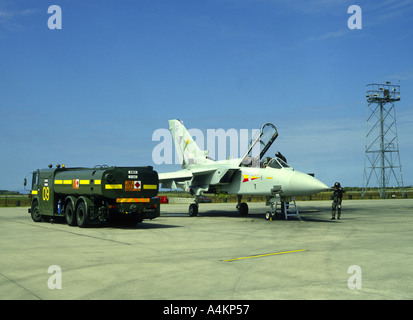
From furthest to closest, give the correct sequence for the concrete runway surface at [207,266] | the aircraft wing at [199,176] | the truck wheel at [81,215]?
the aircraft wing at [199,176]
the truck wheel at [81,215]
the concrete runway surface at [207,266]

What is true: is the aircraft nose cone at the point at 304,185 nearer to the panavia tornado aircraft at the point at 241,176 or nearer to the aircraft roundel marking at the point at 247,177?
the panavia tornado aircraft at the point at 241,176

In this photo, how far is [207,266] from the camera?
8.80 metres

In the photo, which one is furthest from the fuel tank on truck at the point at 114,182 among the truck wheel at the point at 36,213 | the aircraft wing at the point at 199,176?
the aircraft wing at the point at 199,176

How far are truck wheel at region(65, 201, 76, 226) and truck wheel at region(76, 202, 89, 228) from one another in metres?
0.38

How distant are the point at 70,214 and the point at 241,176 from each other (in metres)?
8.97

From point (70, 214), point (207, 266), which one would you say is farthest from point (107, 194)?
point (207, 266)

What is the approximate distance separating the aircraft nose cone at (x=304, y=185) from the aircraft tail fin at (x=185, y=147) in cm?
852

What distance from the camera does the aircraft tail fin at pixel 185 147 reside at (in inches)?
1101

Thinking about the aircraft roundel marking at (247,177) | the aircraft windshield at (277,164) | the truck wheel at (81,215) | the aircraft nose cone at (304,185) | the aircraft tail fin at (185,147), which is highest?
the aircraft tail fin at (185,147)

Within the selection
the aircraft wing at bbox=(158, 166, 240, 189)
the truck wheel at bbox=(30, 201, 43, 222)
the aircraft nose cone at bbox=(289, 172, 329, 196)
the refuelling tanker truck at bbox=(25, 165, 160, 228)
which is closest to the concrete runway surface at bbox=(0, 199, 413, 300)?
the refuelling tanker truck at bbox=(25, 165, 160, 228)

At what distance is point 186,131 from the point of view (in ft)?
95.8
